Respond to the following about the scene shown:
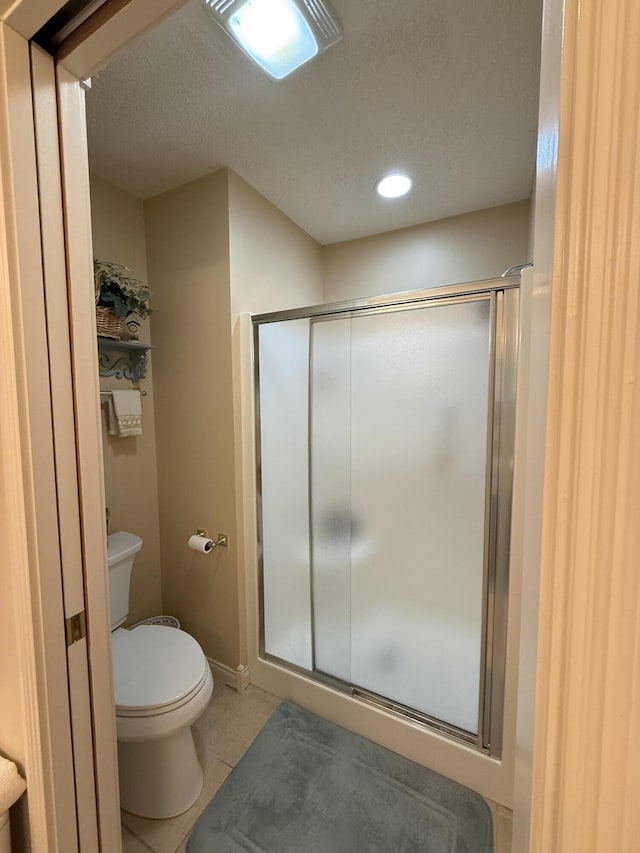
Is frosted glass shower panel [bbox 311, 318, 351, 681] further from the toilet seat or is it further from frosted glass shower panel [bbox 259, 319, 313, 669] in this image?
the toilet seat

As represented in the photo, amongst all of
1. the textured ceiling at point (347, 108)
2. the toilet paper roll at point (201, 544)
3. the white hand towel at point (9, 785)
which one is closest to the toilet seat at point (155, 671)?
the toilet paper roll at point (201, 544)

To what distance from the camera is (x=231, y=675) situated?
174 cm

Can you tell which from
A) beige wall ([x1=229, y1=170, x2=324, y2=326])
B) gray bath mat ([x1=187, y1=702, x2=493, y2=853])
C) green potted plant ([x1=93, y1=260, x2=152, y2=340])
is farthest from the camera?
beige wall ([x1=229, y1=170, x2=324, y2=326])

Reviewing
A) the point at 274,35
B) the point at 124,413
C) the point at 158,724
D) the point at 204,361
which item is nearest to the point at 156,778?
the point at 158,724

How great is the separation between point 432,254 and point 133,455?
6.56 feet

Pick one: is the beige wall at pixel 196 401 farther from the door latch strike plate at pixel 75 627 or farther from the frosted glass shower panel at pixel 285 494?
the door latch strike plate at pixel 75 627

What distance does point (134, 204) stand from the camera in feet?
5.82

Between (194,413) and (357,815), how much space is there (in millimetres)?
1666

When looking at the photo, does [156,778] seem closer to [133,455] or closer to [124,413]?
[133,455]

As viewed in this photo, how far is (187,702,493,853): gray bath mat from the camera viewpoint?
3.67 feet

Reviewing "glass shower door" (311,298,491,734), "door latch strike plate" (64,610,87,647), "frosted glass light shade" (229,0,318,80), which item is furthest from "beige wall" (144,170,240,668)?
"door latch strike plate" (64,610,87,647)

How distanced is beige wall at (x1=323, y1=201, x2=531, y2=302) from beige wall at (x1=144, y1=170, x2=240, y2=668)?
0.97m

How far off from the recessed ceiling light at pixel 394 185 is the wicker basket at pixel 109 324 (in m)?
1.36

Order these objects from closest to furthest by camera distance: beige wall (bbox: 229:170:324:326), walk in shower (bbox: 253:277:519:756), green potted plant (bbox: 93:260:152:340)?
walk in shower (bbox: 253:277:519:756)
green potted plant (bbox: 93:260:152:340)
beige wall (bbox: 229:170:324:326)
